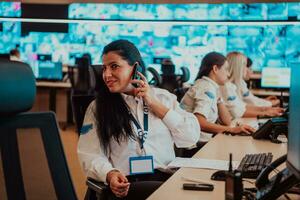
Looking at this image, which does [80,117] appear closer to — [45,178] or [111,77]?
[111,77]

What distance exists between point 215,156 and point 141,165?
516 mm

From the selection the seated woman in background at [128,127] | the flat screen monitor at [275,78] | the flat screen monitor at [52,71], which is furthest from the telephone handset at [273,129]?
the flat screen monitor at [52,71]

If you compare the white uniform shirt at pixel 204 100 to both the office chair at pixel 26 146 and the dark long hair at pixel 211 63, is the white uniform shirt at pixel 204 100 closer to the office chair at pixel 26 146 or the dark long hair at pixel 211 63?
the dark long hair at pixel 211 63

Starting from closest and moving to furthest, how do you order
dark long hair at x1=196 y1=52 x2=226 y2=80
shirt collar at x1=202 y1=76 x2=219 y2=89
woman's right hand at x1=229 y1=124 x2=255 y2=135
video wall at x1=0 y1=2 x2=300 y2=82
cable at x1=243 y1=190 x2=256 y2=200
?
cable at x1=243 y1=190 x2=256 y2=200, woman's right hand at x1=229 y1=124 x2=255 y2=135, shirt collar at x1=202 y1=76 x2=219 y2=89, dark long hair at x1=196 y1=52 x2=226 y2=80, video wall at x1=0 y1=2 x2=300 y2=82

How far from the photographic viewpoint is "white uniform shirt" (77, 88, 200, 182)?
2.57m

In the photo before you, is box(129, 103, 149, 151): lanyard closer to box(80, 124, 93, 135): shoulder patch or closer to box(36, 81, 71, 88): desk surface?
box(80, 124, 93, 135): shoulder patch

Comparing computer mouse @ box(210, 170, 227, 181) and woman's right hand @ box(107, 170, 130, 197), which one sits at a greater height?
computer mouse @ box(210, 170, 227, 181)

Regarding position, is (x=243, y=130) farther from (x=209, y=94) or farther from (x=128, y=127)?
(x=128, y=127)

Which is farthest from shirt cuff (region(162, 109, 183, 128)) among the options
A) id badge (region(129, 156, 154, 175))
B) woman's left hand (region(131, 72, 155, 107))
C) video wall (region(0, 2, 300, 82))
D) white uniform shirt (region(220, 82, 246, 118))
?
video wall (region(0, 2, 300, 82))

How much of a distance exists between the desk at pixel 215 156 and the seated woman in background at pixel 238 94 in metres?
1.43

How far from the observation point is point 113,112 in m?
2.68

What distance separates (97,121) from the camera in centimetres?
268

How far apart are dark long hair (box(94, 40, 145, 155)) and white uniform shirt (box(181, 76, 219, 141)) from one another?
143cm

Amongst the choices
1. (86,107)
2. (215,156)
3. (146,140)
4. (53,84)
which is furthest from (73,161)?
(146,140)
